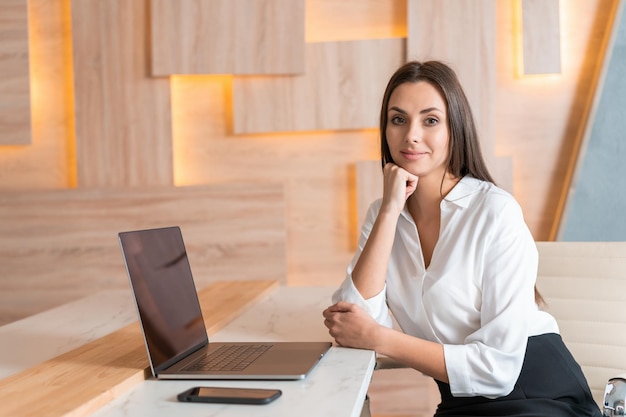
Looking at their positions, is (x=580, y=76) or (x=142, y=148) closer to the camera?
(x=580, y=76)

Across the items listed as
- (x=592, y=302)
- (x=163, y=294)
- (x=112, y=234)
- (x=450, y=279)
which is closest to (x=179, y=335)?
(x=163, y=294)

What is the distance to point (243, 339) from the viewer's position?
1.56m

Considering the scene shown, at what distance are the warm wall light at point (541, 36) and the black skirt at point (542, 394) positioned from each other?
160 cm

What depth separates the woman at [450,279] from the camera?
147 cm

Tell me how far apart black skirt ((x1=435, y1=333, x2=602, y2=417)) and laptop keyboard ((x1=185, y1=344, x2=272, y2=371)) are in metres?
0.48

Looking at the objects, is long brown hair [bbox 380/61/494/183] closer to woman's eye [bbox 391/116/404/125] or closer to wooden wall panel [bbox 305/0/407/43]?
woman's eye [bbox 391/116/404/125]

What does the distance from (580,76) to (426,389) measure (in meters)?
1.43

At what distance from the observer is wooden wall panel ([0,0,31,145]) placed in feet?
10.4

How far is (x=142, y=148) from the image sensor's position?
10.3 ft

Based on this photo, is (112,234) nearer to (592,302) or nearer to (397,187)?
(397,187)

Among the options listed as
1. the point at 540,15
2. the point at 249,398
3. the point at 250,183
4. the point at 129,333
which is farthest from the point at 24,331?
the point at 540,15

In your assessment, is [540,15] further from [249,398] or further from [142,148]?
[249,398]

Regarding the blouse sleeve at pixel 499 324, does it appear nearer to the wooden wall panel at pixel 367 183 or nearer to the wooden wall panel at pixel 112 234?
the wooden wall panel at pixel 367 183

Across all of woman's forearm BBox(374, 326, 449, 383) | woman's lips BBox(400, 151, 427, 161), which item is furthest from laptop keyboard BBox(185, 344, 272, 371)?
woman's lips BBox(400, 151, 427, 161)
